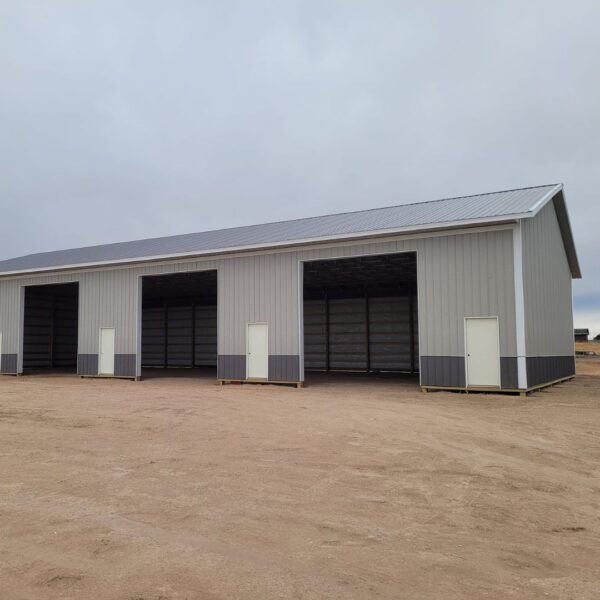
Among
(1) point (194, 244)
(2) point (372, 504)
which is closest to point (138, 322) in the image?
(1) point (194, 244)

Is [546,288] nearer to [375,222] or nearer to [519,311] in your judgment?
[519,311]

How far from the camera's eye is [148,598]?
347cm

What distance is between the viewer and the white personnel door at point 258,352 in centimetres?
1888

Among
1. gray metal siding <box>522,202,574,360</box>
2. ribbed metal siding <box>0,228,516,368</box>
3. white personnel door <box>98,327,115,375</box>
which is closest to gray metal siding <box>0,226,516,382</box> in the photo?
ribbed metal siding <box>0,228,516,368</box>

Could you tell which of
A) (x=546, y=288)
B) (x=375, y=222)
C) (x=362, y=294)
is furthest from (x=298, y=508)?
(x=362, y=294)

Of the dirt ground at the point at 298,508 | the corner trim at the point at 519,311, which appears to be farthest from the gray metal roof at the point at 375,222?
the dirt ground at the point at 298,508

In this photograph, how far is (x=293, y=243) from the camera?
18.1m

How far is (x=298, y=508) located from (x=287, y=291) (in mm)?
13373

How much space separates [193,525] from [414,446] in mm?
4299

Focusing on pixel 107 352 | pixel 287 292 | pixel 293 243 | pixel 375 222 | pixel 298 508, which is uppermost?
pixel 375 222

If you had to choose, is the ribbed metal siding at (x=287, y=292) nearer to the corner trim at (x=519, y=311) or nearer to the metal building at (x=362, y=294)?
the metal building at (x=362, y=294)

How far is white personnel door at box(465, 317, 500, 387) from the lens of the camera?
15195 mm

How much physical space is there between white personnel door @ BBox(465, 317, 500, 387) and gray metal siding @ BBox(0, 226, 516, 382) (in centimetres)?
20

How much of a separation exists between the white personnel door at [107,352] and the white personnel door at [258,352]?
21.6ft
